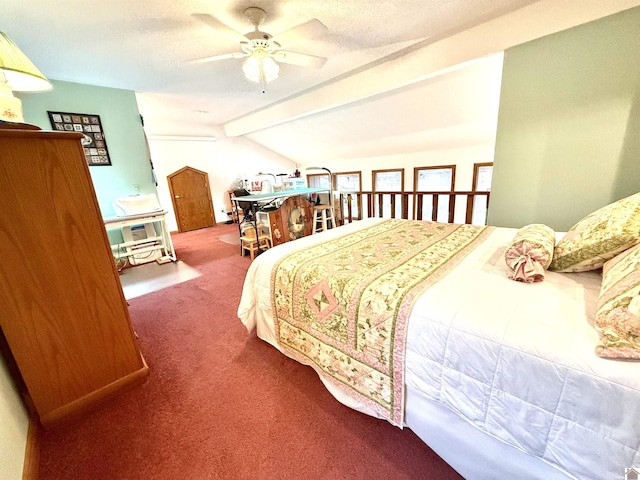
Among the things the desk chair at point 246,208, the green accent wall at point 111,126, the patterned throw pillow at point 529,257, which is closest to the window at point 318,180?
the desk chair at point 246,208

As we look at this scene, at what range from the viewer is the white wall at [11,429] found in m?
0.95

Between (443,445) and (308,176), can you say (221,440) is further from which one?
(308,176)

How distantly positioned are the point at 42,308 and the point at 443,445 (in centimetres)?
200

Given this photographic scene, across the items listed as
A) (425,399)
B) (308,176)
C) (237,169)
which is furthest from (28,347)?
(308,176)

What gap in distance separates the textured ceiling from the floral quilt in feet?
6.12

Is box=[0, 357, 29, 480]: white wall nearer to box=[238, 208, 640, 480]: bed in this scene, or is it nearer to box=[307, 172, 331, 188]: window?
box=[238, 208, 640, 480]: bed

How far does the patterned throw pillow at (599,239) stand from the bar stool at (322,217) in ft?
11.4

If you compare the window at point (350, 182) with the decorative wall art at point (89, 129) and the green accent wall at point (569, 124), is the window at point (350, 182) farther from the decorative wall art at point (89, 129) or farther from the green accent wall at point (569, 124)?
the decorative wall art at point (89, 129)

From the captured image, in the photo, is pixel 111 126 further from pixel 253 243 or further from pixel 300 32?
pixel 300 32

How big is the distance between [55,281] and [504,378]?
6.66ft

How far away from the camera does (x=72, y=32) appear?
7.02 ft

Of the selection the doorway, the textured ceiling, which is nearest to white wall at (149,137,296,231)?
the doorway

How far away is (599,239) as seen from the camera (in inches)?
44.1

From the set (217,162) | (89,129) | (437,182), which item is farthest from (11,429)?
(217,162)
